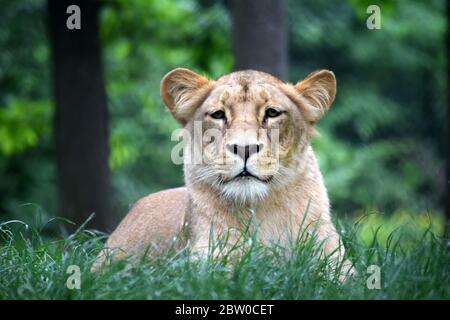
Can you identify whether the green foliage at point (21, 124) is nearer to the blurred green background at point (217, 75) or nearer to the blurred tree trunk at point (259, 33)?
the blurred green background at point (217, 75)

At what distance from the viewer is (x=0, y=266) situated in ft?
18.2

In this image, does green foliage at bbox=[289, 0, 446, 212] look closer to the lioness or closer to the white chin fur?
the lioness

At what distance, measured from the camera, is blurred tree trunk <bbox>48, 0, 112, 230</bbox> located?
10711 mm

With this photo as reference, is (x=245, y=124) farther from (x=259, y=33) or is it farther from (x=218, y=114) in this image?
(x=259, y=33)

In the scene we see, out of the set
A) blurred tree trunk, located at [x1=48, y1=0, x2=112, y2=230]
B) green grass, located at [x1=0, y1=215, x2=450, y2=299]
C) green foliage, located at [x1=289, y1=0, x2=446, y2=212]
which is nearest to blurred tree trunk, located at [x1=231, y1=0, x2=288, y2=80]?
blurred tree trunk, located at [x1=48, y1=0, x2=112, y2=230]

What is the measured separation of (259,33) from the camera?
9.32 meters

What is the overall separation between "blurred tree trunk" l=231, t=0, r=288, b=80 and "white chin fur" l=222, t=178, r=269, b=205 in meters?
3.57

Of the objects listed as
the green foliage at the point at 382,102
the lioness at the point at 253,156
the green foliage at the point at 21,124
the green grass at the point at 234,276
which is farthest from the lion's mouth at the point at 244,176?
the green foliage at the point at 382,102

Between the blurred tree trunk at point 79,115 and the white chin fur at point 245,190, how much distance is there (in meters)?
5.15

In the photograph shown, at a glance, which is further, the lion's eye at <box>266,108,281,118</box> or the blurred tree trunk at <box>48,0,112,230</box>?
the blurred tree trunk at <box>48,0,112,230</box>

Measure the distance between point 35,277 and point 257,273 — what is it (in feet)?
3.96

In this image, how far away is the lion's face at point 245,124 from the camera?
18.8 ft

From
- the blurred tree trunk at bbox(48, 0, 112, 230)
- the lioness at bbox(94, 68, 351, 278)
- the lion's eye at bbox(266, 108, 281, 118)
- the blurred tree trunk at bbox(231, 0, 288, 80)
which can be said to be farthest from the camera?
the blurred tree trunk at bbox(48, 0, 112, 230)
